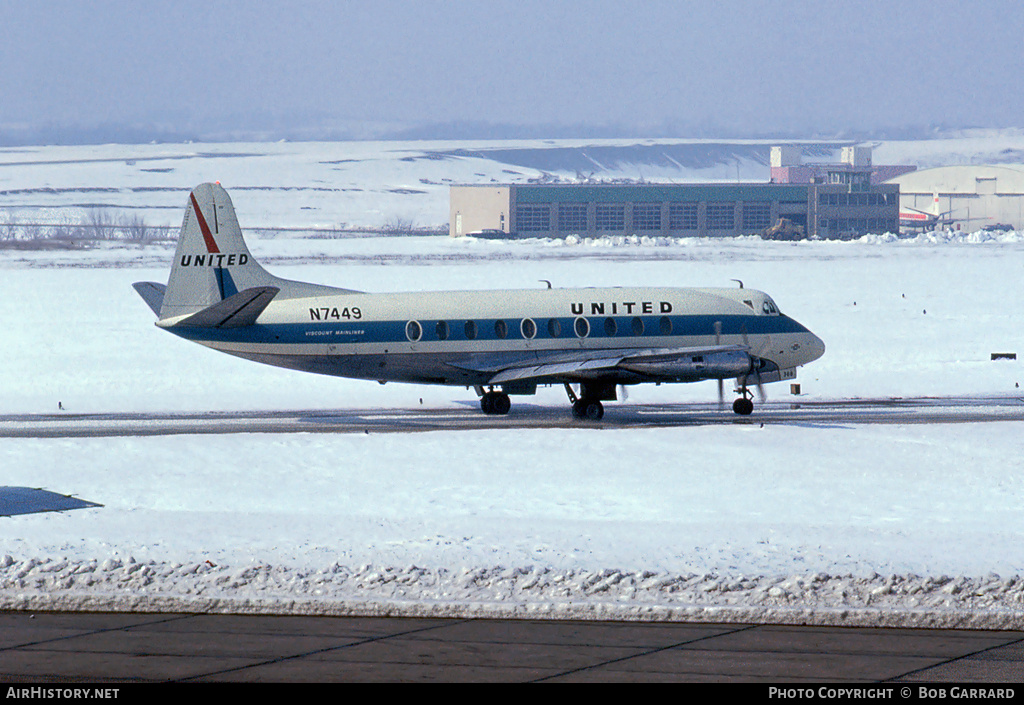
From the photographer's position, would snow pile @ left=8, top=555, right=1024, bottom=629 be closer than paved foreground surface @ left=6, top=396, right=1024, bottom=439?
Yes

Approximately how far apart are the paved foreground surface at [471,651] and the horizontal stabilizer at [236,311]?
2358cm

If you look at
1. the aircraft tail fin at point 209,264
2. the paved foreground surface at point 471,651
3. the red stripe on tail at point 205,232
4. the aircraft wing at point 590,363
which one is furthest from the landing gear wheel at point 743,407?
the paved foreground surface at point 471,651

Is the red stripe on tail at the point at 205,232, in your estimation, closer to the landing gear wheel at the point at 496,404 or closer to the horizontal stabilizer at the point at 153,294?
the horizontal stabilizer at the point at 153,294

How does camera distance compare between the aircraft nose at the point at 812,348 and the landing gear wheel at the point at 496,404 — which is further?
the aircraft nose at the point at 812,348

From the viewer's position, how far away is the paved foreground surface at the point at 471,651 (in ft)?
49.9

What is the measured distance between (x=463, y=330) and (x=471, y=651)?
27.6 m

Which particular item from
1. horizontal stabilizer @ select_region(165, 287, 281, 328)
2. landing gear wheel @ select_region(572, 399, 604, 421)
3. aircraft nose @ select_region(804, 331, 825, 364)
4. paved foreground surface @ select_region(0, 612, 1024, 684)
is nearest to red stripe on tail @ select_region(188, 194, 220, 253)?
horizontal stabilizer @ select_region(165, 287, 281, 328)

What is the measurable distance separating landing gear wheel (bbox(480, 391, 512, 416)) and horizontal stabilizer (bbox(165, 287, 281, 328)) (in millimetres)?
7765

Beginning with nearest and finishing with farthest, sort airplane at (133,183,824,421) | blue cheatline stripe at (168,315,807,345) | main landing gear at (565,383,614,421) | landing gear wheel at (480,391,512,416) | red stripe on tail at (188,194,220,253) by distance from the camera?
blue cheatline stripe at (168,315,807,345), airplane at (133,183,824,421), red stripe on tail at (188,194,220,253), main landing gear at (565,383,614,421), landing gear wheel at (480,391,512,416)

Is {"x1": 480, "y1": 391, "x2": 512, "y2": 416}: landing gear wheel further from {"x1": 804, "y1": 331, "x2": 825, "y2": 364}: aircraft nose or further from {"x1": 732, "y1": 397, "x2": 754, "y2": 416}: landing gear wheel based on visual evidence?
{"x1": 804, "y1": 331, "x2": 825, "y2": 364}: aircraft nose

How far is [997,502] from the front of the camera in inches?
1107

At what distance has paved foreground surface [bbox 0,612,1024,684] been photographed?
15.2 m

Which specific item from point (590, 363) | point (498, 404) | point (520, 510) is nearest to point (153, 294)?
point (498, 404)

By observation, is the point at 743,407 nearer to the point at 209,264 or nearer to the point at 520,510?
the point at 209,264
